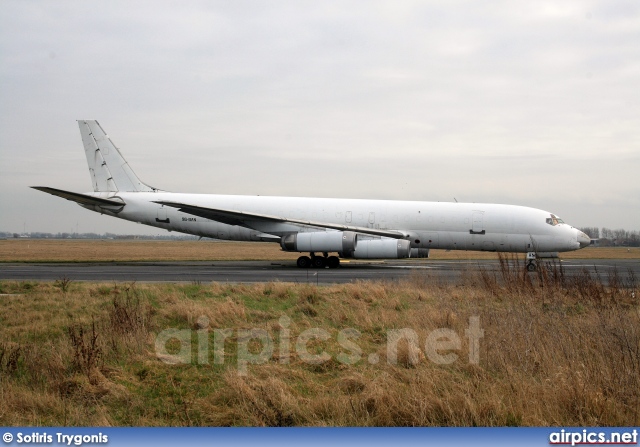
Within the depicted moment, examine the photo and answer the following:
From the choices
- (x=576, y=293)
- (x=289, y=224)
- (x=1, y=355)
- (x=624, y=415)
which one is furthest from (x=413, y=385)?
(x=289, y=224)

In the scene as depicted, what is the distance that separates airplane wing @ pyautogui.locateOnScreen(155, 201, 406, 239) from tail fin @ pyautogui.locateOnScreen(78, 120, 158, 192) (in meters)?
4.27

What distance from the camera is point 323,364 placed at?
680 cm

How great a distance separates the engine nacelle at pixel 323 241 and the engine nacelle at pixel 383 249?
36 centimetres

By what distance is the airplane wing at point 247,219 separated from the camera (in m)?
25.8

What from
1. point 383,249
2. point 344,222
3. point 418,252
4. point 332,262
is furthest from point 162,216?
point 418,252

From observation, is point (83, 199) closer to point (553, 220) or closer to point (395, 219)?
point (395, 219)

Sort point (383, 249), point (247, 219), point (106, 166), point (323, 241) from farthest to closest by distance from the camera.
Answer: point (106, 166) < point (247, 219) < point (323, 241) < point (383, 249)

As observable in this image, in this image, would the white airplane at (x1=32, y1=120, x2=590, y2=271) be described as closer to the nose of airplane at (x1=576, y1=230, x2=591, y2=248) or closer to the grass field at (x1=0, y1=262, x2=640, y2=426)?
the nose of airplane at (x1=576, y1=230, x2=591, y2=248)

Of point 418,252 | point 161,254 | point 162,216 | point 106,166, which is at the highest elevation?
point 106,166

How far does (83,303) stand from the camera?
11625 millimetres

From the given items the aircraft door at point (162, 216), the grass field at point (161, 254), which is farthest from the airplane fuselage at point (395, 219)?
the grass field at point (161, 254)

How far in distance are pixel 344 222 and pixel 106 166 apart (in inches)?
500

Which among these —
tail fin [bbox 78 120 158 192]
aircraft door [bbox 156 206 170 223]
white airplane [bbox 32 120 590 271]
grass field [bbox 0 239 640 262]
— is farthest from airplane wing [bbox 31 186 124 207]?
grass field [bbox 0 239 640 262]

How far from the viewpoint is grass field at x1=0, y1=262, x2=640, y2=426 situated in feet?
16.3
